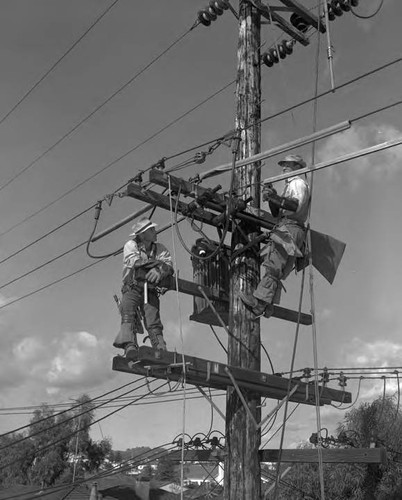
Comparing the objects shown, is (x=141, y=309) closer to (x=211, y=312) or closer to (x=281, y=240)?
(x=211, y=312)

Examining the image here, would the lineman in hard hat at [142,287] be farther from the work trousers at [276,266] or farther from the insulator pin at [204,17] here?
the insulator pin at [204,17]

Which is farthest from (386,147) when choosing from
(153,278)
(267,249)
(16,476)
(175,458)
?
(16,476)

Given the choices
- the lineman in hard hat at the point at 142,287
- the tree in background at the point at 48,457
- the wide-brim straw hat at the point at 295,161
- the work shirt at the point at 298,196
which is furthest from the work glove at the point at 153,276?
the tree in background at the point at 48,457

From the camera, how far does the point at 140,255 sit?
6996 mm

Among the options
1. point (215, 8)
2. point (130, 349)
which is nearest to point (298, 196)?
point (130, 349)

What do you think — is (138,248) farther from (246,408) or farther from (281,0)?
(281,0)

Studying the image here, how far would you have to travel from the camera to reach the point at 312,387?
707cm

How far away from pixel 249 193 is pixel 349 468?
13.4 meters

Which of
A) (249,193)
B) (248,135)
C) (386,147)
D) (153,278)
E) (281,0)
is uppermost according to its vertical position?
(281,0)

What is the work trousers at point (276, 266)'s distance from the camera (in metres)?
6.80

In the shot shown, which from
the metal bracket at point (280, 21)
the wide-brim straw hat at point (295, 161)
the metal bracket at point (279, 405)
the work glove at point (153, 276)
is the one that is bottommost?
the metal bracket at point (279, 405)

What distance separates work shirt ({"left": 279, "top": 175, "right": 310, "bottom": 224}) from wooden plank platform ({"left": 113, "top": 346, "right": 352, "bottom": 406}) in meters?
1.80

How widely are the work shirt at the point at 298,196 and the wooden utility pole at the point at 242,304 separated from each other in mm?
440

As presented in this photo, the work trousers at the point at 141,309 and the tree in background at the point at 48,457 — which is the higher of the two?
the tree in background at the point at 48,457
